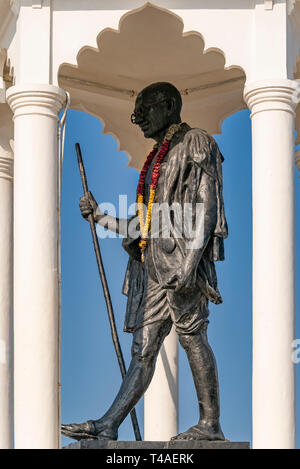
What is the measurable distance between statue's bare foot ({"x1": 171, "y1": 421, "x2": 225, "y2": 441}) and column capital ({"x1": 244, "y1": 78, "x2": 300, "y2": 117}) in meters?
3.50

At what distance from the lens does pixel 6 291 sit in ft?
70.4

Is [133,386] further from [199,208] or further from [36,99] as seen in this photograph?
[36,99]

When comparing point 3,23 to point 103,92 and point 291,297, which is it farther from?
point 291,297

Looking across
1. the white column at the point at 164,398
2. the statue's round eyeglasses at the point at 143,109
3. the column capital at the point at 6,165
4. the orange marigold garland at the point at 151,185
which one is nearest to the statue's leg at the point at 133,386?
the orange marigold garland at the point at 151,185

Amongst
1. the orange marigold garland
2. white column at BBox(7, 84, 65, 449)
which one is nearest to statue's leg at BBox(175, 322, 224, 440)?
the orange marigold garland

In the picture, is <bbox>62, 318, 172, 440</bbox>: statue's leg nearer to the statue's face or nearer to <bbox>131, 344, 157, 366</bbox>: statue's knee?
<bbox>131, 344, 157, 366</bbox>: statue's knee

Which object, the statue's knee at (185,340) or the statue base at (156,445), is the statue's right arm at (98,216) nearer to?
the statue's knee at (185,340)

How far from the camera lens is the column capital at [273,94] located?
18672mm

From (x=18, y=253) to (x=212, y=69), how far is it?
15.4 ft

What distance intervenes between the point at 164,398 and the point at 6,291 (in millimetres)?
2477

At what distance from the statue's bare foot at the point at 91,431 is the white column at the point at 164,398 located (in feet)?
10.2

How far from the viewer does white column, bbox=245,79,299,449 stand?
1822 cm

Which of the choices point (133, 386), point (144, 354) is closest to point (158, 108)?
point (144, 354)

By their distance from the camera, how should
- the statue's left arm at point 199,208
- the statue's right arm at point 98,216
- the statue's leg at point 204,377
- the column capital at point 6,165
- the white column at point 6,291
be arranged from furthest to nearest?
the column capital at point 6,165, the white column at point 6,291, the statue's right arm at point 98,216, the statue's leg at point 204,377, the statue's left arm at point 199,208
